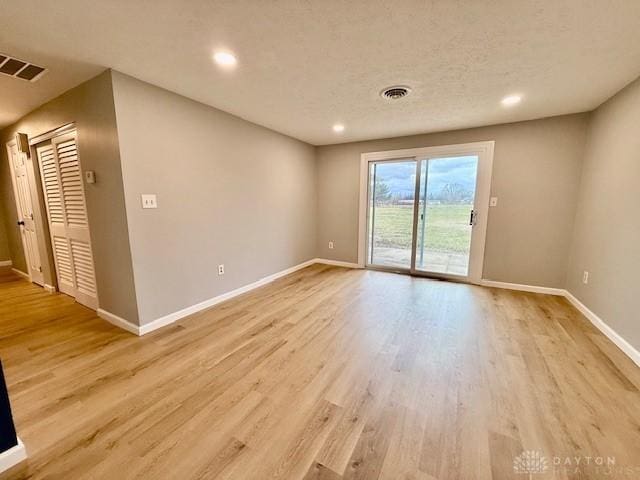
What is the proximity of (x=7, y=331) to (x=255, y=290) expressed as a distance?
96.6 inches

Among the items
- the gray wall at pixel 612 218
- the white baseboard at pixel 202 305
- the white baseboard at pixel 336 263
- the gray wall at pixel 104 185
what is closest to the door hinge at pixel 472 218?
the gray wall at pixel 612 218

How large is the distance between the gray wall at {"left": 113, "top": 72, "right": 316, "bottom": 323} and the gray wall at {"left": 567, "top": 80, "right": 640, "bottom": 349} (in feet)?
12.8

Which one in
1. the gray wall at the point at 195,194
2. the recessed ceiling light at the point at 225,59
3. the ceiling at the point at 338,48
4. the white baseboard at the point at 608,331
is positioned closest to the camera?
the ceiling at the point at 338,48

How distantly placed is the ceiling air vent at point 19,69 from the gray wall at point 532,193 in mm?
4454

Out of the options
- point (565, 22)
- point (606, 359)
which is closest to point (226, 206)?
point (565, 22)

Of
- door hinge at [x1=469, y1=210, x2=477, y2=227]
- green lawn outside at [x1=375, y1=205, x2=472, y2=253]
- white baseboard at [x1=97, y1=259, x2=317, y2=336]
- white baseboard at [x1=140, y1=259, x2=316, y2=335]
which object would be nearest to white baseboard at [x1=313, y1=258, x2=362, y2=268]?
green lawn outside at [x1=375, y1=205, x2=472, y2=253]

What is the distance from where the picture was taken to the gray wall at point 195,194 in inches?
90.9

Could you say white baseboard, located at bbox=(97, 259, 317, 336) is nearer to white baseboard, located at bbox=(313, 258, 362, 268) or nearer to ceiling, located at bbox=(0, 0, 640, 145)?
white baseboard, located at bbox=(313, 258, 362, 268)

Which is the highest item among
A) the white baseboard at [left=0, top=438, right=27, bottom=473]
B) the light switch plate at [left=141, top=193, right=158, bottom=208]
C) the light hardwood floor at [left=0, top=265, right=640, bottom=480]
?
the light switch plate at [left=141, top=193, right=158, bottom=208]

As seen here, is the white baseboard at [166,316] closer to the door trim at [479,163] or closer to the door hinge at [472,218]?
the door trim at [479,163]

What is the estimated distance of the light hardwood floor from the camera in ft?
4.03

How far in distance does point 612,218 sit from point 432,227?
6.47 ft

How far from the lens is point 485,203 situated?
12.0ft

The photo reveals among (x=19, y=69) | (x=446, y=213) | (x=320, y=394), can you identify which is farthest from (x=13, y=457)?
(x=446, y=213)
